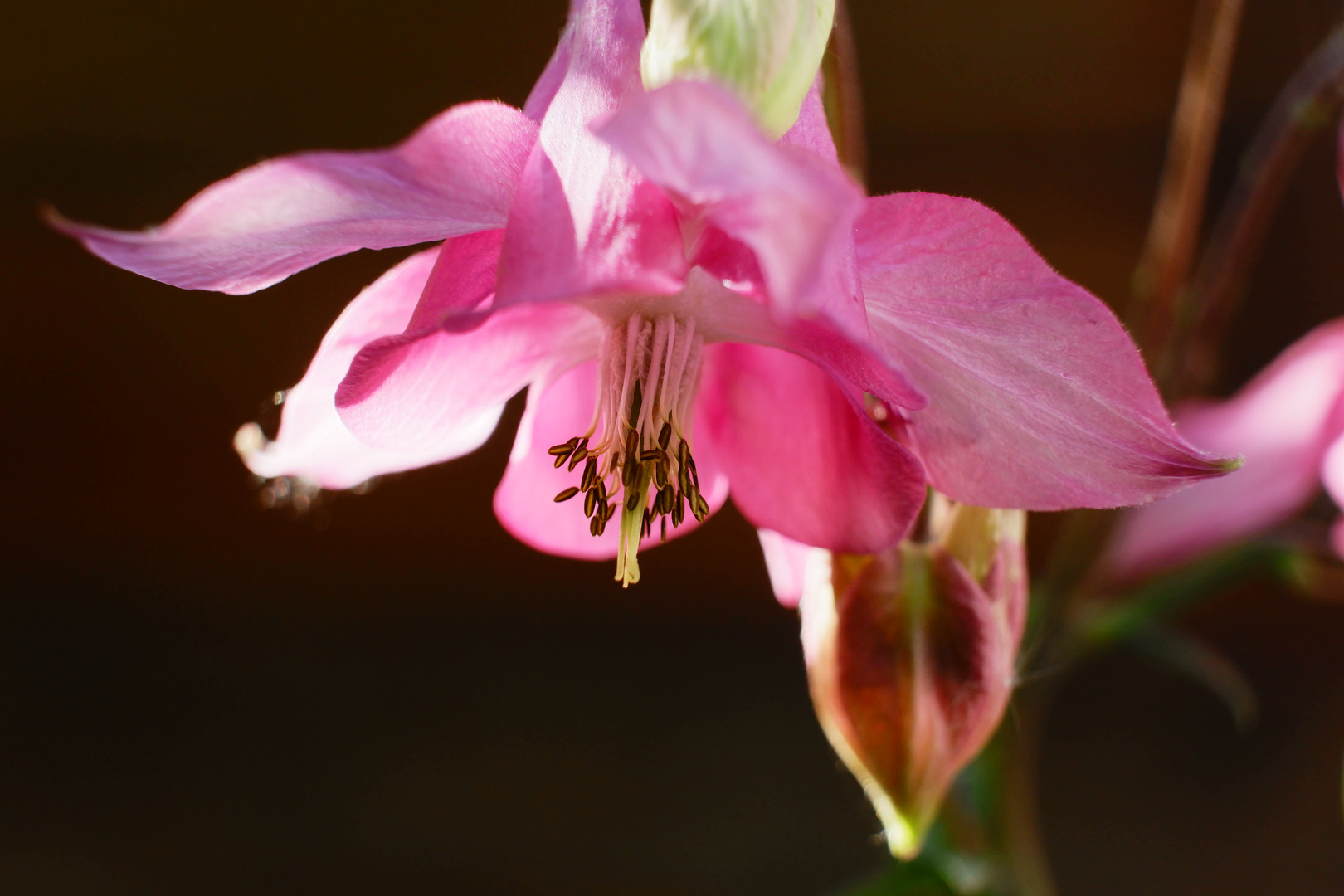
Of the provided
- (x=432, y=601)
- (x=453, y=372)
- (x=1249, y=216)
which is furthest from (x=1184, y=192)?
(x=432, y=601)

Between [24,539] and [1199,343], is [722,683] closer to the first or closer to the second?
[24,539]

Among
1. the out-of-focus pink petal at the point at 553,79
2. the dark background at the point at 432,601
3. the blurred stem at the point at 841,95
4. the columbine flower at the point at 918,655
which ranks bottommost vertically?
the dark background at the point at 432,601

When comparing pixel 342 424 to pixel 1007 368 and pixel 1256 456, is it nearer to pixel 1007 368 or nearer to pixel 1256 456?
pixel 1007 368

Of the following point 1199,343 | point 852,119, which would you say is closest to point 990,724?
point 852,119

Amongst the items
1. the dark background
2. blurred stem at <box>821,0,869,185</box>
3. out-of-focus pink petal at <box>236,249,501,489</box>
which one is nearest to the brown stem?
blurred stem at <box>821,0,869,185</box>

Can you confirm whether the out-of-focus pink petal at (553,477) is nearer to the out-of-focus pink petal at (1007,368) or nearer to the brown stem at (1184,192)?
the out-of-focus pink petal at (1007,368)

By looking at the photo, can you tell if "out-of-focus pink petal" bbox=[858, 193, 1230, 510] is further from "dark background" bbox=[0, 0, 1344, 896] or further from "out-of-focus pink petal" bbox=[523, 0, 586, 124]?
"dark background" bbox=[0, 0, 1344, 896]

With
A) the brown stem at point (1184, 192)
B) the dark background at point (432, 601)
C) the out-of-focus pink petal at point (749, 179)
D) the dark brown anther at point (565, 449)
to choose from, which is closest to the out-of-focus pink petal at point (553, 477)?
the dark brown anther at point (565, 449)
